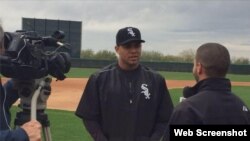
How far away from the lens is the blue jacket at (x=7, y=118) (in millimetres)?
2092

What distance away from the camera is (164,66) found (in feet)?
144

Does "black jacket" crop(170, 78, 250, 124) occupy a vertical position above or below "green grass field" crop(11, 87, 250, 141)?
above

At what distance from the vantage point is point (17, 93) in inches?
113

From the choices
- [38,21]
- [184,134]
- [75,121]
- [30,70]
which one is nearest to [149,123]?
[184,134]

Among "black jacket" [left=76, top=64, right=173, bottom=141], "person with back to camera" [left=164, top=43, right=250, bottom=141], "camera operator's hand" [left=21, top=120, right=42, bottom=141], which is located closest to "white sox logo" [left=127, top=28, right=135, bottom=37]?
"black jacket" [left=76, top=64, right=173, bottom=141]

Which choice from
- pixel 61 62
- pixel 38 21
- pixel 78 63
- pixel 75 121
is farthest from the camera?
pixel 78 63

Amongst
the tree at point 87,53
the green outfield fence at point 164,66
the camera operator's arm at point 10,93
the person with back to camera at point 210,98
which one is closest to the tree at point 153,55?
the tree at point 87,53

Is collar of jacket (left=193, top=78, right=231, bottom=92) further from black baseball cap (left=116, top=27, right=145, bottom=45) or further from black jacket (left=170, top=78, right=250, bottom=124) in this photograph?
black baseball cap (left=116, top=27, right=145, bottom=45)

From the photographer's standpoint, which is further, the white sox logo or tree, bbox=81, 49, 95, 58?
tree, bbox=81, 49, 95, 58

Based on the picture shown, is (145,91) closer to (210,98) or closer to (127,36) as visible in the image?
(127,36)

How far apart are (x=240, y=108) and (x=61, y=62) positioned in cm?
118

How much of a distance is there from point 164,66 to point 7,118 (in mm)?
41511

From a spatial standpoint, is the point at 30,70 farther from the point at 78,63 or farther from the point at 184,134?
the point at 78,63

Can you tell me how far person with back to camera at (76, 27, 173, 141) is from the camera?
3.57 metres
